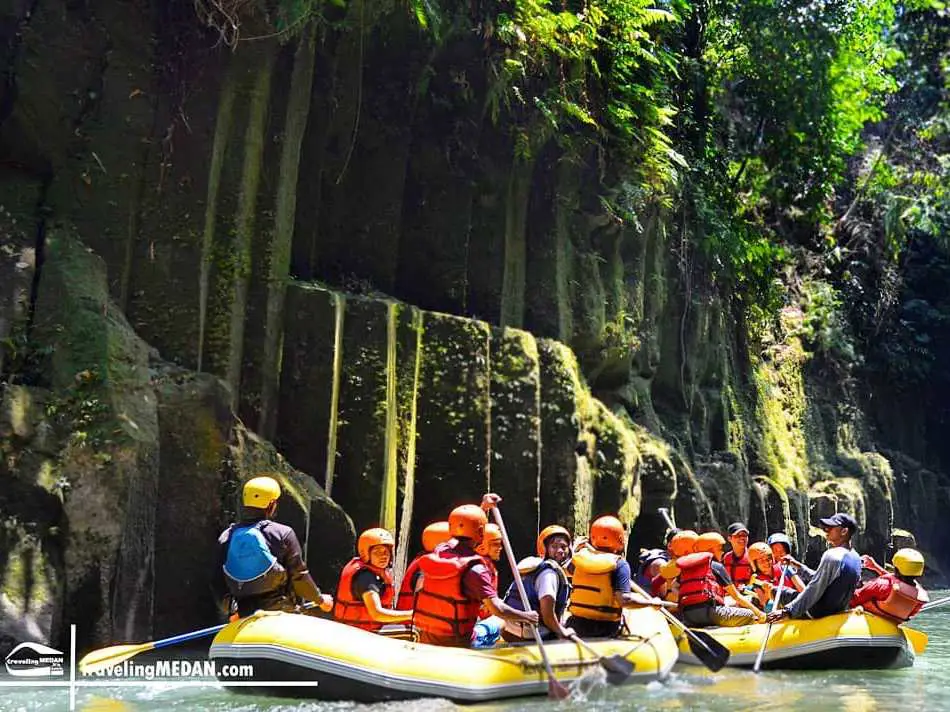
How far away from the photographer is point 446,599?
28.3 ft

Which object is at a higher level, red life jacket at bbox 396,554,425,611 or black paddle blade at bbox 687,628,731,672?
red life jacket at bbox 396,554,425,611

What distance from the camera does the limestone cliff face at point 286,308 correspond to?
10.0 meters

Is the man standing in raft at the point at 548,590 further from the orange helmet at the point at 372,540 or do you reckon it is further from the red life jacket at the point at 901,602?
the red life jacket at the point at 901,602

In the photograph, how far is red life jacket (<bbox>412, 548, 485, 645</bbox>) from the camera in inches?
335

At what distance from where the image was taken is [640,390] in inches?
728

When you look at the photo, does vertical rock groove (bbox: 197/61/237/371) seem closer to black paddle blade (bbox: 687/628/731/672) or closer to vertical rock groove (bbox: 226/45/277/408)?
vertical rock groove (bbox: 226/45/277/408)

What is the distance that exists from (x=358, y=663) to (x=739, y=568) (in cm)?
760

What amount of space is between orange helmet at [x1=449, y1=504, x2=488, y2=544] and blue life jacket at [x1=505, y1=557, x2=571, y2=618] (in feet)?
2.97

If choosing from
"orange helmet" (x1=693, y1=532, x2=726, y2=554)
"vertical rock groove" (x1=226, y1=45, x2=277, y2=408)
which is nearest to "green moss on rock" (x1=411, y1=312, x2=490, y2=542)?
"vertical rock groove" (x1=226, y1=45, x2=277, y2=408)

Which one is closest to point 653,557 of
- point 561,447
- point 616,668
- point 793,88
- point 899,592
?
point 561,447

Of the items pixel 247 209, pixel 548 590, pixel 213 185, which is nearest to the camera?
pixel 548 590

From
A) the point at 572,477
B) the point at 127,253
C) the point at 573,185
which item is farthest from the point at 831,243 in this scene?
the point at 127,253

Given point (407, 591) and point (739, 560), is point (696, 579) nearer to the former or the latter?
point (739, 560)

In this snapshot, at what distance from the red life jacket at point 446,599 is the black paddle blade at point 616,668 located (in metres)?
1.24
